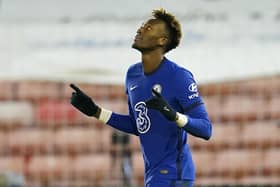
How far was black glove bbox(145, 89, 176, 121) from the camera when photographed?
375 centimetres

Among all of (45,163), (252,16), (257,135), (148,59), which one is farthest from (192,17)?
(148,59)

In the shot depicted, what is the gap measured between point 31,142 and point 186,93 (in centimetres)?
347

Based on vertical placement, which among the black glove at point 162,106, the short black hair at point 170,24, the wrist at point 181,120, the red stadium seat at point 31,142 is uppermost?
the short black hair at point 170,24

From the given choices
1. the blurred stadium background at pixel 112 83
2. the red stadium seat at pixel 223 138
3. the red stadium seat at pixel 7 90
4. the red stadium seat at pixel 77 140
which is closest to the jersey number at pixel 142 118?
the blurred stadium background at pixel 112 83

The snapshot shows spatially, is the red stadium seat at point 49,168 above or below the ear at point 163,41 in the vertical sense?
below

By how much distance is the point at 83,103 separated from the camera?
13.7 ft

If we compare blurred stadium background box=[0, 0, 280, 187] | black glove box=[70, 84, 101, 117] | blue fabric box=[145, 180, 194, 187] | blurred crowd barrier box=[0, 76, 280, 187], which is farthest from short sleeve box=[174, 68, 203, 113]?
blurred crowd barrier box=[0, 76, 280, 187]

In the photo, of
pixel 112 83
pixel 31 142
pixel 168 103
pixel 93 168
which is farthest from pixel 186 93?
pixel 31 142

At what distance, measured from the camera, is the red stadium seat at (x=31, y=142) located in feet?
23.7

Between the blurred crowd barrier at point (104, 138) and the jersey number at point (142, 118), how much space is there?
2.96 m

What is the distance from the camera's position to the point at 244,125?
7.08m

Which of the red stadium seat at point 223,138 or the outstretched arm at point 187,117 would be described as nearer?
the outstretched arm at point 187,117

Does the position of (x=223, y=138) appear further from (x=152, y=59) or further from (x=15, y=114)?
(x=152, y=59)

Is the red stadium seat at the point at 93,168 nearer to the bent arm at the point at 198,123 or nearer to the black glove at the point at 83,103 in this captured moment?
the black glove at the point at 83,103
